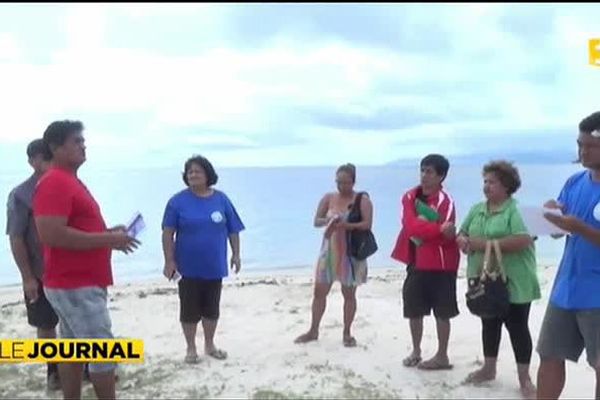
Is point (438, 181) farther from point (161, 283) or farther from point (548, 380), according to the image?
point (161, 283)

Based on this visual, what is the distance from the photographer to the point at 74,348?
4.15 metres

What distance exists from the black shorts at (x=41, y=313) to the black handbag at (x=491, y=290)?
9.63 ft

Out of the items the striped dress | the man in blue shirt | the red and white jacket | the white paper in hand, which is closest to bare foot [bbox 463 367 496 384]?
the red and white jacket

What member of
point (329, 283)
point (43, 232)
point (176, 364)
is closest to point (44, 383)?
point (176, 364)

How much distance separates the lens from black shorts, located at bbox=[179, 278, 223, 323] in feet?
19.1

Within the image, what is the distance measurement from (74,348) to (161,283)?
875cm

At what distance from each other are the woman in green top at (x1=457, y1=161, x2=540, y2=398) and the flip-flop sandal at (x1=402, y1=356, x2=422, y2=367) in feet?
2.59

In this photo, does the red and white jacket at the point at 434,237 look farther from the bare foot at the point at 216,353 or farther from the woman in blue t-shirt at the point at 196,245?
the bare foot at the point at 216,353

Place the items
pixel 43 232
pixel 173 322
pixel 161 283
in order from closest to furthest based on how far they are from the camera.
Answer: pixel 43 232 → pixel 173 322 → pixel 161 283

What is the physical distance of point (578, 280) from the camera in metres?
3.75

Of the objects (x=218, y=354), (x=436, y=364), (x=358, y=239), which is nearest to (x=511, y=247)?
(x=436, y=364)

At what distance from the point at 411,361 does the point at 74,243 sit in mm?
2945

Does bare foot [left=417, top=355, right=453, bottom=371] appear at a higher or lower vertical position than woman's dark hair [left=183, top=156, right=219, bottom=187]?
lower

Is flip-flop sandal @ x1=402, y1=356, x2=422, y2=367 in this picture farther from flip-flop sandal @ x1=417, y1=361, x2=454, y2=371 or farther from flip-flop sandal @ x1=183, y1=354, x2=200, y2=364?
flip-flop sandal @ x1=183, y1=354, x2=200, y2=364
